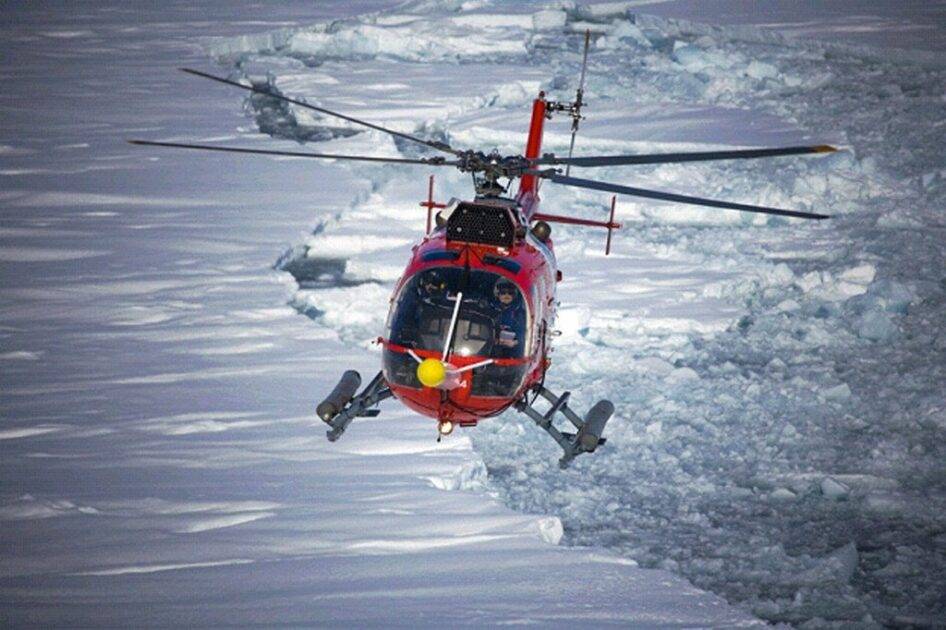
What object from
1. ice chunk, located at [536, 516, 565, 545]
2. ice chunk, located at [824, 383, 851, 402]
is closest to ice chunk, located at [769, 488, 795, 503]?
ice chunk, located at [824, 383, 851, 402]

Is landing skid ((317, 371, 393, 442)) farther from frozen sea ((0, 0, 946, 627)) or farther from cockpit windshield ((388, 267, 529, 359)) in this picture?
cockpit windshield ((388, 267, 529, 359))

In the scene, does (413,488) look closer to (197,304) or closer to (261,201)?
(197,304)

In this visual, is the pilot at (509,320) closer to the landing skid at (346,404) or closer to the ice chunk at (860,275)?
the landing skid at (346,404)

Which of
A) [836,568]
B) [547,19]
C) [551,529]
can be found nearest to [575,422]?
[551,529]

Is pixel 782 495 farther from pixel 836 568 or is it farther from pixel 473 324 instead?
pixel 473 324

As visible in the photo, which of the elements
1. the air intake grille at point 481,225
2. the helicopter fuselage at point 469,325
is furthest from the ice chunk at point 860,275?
the air intake grille at point 481,225

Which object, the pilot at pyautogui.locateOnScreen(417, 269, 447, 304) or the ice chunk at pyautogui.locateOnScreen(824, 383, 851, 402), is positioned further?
the ice chunk at pyautogui.locateOnScreen(824, 383, 851, 402)
